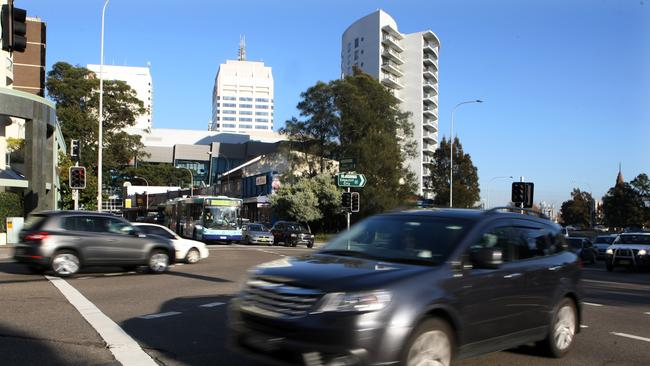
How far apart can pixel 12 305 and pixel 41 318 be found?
1.52 m

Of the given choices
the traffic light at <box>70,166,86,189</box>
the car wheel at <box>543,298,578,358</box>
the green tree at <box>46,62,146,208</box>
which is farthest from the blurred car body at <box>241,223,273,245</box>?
the car wheel at <box>543,298,578,358</box>

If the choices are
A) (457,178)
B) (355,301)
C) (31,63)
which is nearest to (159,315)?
(355,301)

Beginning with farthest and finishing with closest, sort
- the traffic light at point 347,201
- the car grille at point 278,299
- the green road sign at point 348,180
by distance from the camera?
the traffic light at point 347,201
the green road sign at point 348,180
the car grille at point 278,299

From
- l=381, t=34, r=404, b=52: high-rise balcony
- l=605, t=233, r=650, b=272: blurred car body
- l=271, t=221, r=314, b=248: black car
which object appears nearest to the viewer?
l=605, t=233, r=650, b=272: blurred car body

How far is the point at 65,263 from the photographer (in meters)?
14.5

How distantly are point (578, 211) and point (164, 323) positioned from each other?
127 meters

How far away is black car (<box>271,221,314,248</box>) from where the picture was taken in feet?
129

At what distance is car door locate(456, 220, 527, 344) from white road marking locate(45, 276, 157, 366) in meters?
3.36

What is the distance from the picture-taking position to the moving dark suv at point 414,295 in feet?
15.7

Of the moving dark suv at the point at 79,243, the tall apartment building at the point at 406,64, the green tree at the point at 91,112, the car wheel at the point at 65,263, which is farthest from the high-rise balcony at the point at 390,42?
the car wheel at the point at 65,263

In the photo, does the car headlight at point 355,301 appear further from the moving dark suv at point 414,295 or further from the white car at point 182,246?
the white car at point 182,246

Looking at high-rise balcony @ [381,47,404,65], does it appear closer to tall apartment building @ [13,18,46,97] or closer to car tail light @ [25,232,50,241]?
tall apartment building @ [13,18,46,97]

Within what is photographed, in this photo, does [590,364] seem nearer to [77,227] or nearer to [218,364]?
[218,364]

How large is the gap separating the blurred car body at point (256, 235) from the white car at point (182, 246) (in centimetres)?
1840
